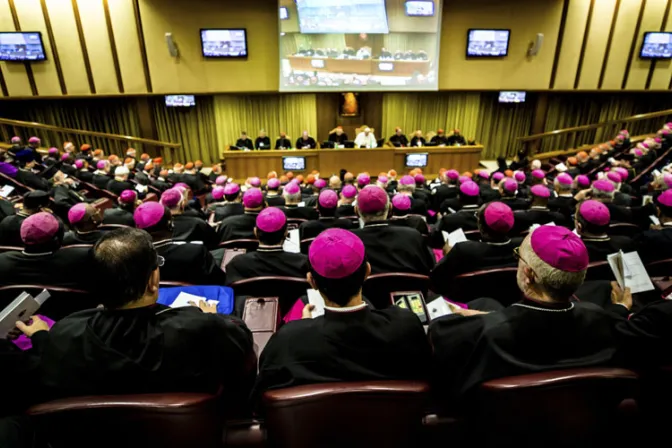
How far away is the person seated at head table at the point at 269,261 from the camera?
2.80 m

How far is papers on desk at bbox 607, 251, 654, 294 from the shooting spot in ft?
7.11

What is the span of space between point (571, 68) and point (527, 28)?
1.94 metres

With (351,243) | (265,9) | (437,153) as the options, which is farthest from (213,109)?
(351,243)

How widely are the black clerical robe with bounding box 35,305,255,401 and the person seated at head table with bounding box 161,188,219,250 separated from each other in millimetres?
2196

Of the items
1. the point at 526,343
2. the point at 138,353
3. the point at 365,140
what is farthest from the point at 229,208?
the point at 365,140

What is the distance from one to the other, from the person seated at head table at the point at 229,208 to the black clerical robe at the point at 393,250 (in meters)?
2.53

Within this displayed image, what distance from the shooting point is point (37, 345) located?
165cm

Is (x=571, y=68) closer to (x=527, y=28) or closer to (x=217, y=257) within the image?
(x=527, y=28)

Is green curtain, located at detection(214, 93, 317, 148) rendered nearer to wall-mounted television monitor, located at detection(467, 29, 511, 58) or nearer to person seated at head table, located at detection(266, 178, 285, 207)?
wall-mounted television monitor, located at detection(467, 29, 511, 58)

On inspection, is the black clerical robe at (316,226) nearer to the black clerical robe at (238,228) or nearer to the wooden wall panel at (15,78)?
the black clerical robe at (238,228)

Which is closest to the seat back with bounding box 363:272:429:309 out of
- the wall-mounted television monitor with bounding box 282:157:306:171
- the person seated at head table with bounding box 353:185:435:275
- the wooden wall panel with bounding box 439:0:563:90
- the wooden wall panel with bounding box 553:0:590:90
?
the person seated at head table with bounding box 353:185:435:275

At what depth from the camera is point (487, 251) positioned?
2930 mm

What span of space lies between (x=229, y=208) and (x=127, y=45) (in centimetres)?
802

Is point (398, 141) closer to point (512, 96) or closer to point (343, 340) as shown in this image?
point (512, 96)
